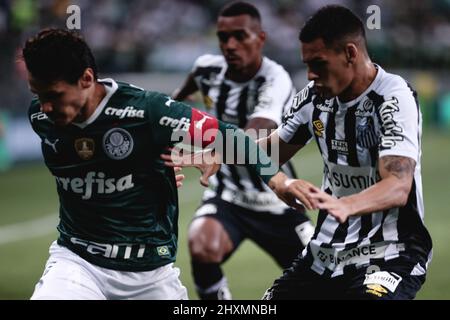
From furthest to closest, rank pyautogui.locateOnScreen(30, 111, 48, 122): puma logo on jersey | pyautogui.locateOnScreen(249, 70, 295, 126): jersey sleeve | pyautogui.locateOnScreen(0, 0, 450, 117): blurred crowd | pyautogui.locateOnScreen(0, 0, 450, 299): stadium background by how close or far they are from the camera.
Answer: pyautogui.locateOnScreen(0, 0, 450, 117): blurred crowd → pyautogui.locateOnScreen(0, 0, 450, 299): stadium background → pyautogui.locateOnScreen(249, 70, 295, 126): jersey sleeve → pyautogui.locateOnScreen(30, 111, 48, 122): puma logo on jersey

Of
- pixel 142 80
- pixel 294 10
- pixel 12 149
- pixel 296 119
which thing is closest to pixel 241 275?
pixel 296 119

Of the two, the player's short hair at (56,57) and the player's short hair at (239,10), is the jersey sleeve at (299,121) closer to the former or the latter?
the player's short hair at (56,57)

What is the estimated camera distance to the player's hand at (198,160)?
5.14 meters

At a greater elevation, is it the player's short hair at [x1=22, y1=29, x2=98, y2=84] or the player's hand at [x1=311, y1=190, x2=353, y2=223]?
the player's short hair at [x1=22, y1=29, x2=98, y2=84]

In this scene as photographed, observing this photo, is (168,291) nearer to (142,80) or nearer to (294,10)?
(142,80)

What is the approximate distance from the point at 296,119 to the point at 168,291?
1252 mm

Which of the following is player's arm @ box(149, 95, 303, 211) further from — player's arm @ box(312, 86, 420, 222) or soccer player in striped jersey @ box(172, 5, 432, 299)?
player's arm @ box(312, 86, 420, 222)

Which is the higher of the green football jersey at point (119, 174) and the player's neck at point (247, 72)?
the player's neck at point (247, 72)

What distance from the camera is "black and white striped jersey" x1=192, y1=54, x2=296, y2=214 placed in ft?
25.3

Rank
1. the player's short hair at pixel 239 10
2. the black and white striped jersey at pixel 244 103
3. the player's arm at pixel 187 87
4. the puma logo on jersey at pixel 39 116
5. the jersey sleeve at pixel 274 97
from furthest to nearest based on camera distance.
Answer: the player's arm at pixel 187 87 → the player's short hair at pixel 239 10 → the black and white striped jersey at pixel 244 103 → the jersey sleeve at pixel 274 97 → the puma logo on jersey at pixel 39 116

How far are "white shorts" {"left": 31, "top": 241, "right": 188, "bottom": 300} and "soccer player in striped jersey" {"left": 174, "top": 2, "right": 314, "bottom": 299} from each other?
221cm

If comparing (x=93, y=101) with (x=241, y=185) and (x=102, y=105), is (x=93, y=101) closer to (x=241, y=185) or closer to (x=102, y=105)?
(x=102, y=105)

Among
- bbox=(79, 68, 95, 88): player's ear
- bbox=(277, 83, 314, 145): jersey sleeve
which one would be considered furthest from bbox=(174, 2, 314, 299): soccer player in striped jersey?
bbox=(79, 68, 95, 88): player's ear

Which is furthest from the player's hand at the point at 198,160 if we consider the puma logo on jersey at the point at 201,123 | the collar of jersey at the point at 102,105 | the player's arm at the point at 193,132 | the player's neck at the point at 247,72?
the player's neck at the point at 247,72
